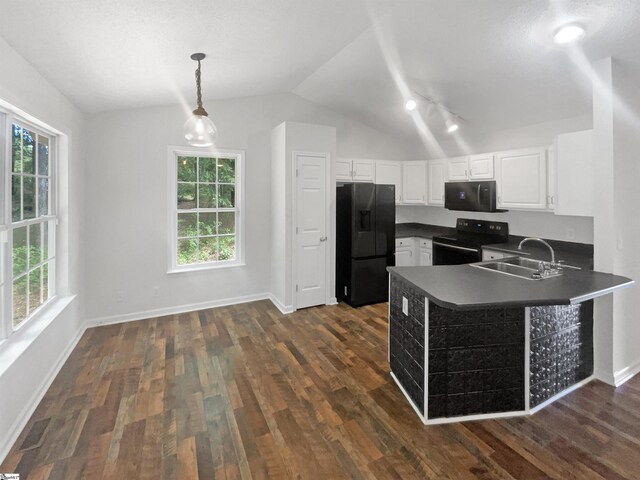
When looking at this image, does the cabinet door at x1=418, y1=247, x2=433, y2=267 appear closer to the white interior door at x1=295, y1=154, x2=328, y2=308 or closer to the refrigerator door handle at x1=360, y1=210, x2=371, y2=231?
the refrigerator door handle at x1=360, y1=210, x2=371, y2=231

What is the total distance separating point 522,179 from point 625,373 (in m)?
2.21

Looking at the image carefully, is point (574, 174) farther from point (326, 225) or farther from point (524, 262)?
point (326, 225)

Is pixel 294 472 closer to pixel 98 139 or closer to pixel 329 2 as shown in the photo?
pixel 329 2

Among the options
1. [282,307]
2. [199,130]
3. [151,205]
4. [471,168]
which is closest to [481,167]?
[471,168]

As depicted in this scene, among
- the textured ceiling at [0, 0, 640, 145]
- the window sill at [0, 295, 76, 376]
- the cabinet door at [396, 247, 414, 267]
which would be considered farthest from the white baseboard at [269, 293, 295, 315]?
the textured ceiling at [0, 0, 640, 145]

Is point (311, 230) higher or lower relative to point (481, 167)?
lower

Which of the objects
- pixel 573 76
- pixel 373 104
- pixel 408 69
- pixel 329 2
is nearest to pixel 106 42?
pixel 329 2

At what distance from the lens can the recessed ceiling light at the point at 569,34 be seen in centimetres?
227

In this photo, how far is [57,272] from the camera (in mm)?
3260

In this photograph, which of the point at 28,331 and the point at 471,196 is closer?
the point at 28,331

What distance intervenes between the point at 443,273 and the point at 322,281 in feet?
7.49

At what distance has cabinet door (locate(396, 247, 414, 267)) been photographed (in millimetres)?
5328

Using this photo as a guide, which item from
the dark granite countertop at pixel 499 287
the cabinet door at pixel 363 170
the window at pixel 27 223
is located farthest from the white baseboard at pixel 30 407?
the cabinet door at pixel 363 170

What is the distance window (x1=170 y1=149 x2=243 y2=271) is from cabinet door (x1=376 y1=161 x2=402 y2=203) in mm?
2166
